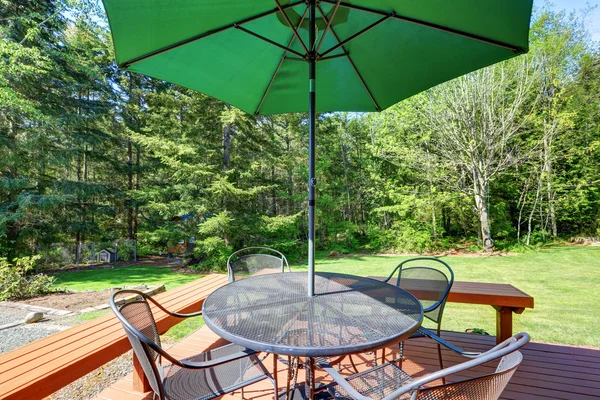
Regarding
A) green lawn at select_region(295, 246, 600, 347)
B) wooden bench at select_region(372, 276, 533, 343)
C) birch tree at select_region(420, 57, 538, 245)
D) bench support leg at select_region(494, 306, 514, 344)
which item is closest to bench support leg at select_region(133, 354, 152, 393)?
wooden bench at select_region(372, 276, 533, 343)

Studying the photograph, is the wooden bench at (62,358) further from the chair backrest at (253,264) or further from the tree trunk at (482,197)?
the tree trunk at (482,197)

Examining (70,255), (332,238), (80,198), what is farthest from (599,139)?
(70,255)

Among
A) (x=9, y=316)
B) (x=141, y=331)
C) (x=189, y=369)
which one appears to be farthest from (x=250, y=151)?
(x=189, y=369)

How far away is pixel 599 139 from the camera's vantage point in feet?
27.2

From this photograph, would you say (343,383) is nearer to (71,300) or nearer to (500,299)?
(500,299)

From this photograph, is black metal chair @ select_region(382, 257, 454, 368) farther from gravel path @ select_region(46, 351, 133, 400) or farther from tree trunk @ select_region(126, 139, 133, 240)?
tree trunk @ select_region(126, 139, 133, 240)

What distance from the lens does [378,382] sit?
1300mm

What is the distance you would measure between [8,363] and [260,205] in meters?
8.77

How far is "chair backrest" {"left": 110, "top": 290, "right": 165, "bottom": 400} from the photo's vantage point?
99 cm

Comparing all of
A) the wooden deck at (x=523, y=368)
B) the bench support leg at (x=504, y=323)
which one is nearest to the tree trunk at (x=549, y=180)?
the wooden deck at (x=523, y=368)

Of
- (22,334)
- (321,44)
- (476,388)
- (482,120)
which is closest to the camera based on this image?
(476,388)

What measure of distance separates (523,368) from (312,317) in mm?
1879

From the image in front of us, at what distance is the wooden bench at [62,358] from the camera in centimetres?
115

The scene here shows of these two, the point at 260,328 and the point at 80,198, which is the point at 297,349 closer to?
the point at 260,328
